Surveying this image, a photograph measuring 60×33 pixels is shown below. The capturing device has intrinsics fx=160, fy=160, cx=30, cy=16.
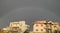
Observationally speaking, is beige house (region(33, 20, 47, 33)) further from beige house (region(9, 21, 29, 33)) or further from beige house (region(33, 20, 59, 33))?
beige house (region(9, 21, 29, 33))

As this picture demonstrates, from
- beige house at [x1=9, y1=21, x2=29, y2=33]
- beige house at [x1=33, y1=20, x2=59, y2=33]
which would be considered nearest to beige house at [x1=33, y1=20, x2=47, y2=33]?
beige house at [x1=33, y1=20, x2=59, y2=33]

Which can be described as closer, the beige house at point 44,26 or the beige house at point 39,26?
the beige house at point 44,26

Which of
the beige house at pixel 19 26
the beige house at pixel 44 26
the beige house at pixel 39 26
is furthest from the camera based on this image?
the beige house at pixel 19 26

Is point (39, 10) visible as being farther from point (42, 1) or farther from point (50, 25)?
point (50, 25)

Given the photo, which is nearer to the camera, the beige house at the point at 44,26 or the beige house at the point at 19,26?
the beige house at the point at 44,26

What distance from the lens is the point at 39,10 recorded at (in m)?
3.05

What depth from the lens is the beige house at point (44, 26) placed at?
2.62m

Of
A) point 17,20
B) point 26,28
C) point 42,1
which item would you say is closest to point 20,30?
point 26,28

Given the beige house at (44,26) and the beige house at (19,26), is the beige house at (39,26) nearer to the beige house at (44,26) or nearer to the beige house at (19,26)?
the beige house at (44,26)

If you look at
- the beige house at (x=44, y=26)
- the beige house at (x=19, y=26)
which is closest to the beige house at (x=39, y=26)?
the beige house at (x=44, y=26)

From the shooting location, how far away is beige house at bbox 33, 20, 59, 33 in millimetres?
2625

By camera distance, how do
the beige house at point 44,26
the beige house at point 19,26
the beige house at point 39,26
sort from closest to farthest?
1. the beige house at point 44,26
2. the beige house at point 39,26
3. the beige house at point 19,26

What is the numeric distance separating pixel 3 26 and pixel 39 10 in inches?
29.5

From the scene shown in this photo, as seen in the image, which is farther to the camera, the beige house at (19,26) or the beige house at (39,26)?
the beige house at (19,26)
